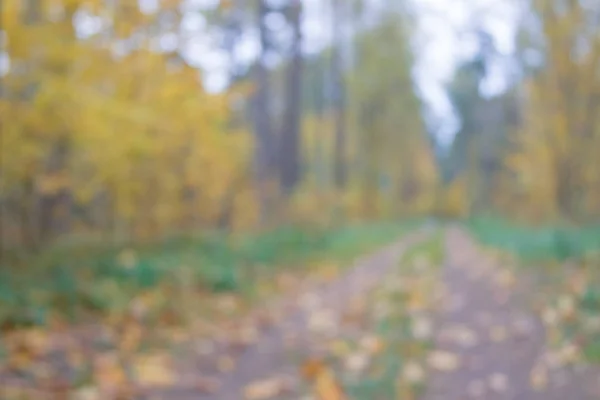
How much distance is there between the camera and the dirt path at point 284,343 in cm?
555

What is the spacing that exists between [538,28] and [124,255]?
8028 mm

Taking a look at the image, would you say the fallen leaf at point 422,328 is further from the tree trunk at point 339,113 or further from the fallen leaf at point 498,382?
the tree trunk at point 339,113

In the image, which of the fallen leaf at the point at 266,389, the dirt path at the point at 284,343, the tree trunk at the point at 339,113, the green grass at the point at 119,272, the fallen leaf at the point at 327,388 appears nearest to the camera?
the fallen leaf at the point at 327,388

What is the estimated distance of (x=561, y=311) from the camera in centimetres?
675

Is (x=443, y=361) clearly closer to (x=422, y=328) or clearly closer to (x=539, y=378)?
(x=539, y=378)

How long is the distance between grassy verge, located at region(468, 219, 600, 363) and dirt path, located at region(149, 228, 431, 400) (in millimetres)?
2054

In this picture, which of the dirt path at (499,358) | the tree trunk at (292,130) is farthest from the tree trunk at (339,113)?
the dirt path at (499,358)

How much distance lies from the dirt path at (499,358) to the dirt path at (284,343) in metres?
1.12

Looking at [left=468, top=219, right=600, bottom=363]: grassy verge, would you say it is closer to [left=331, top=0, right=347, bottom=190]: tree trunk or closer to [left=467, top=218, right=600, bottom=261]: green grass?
[left=467, top=218, right=600, bottom=261]: green grass

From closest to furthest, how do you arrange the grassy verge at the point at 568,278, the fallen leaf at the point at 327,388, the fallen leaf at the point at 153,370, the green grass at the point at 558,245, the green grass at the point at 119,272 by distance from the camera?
the fallen leaf at the point at 327,388, the fallen leaf at the point at 153,370, the grassy verge at the point at 568,278, the green grass at the point at 119,272, the green grass at the point at 558,245

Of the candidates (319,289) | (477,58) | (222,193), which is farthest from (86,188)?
(477,58)

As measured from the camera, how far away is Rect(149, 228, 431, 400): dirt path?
555cm

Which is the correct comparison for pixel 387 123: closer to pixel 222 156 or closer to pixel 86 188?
pixel 222 156

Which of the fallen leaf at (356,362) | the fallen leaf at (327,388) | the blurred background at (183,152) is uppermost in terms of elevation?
the blurred background at (183,152)
